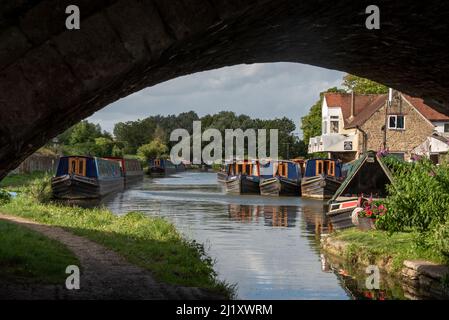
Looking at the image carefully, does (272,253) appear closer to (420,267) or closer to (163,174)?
(420,267)

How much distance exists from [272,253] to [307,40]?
9734 mm

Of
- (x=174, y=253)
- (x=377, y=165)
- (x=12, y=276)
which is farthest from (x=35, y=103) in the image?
(x=377, y=165)

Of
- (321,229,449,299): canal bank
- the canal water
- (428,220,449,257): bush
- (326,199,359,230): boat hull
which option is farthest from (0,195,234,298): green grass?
(326,199,359,230): boat hull

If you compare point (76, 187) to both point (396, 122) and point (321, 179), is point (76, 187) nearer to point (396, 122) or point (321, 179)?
point (321, 179)

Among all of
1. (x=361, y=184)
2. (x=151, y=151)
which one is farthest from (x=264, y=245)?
(x=151, y=151)

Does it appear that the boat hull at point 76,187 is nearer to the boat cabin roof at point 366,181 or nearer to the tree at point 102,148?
the boat cabin roof at point 366,181

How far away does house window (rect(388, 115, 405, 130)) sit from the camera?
166ft

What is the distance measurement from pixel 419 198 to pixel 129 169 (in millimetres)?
49340

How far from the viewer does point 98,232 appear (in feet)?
48.3

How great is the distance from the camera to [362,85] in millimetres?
63812

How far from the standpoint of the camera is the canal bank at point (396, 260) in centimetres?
1096

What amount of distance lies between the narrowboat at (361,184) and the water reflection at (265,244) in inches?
46.4

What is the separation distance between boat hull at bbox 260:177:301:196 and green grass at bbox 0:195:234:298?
2178cm

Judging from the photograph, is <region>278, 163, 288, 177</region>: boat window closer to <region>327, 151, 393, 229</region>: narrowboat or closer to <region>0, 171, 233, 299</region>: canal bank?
<region>327, 151, 393, 229</region>: narrowboat
